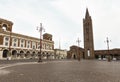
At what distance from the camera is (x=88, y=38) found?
236 ft

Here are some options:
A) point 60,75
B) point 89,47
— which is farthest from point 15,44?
point 60,75

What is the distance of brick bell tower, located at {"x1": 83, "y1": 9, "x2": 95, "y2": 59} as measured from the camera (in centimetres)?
7000

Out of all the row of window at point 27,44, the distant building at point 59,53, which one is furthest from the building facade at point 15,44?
the distant building at point 59,53

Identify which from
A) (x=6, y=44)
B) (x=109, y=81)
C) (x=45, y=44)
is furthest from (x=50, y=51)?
(x=109, y=81)

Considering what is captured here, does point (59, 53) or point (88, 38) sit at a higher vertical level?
point (88, 38)

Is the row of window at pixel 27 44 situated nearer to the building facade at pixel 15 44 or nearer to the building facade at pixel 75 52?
the building facade at pixel 15 44

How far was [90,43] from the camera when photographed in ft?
233

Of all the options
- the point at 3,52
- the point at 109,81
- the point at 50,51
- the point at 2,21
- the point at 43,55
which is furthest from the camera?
the point at 50,51

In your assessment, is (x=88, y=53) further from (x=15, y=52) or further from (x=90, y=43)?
(x=15, y=52)

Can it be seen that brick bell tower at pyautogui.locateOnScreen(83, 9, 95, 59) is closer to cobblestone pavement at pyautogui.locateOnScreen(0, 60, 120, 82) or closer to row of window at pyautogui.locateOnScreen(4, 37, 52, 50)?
row of window at pyautogui.locateOnScreen(4, 37, 52, 50)

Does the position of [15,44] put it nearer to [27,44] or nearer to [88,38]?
[27,44]

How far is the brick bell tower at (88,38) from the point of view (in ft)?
230

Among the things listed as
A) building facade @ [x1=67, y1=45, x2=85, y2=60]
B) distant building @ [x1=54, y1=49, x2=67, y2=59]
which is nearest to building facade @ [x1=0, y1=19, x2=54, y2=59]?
distant building @ [x1=54, y1=49, x2=67, y2=59]

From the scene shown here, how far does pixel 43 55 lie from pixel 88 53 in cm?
2737
